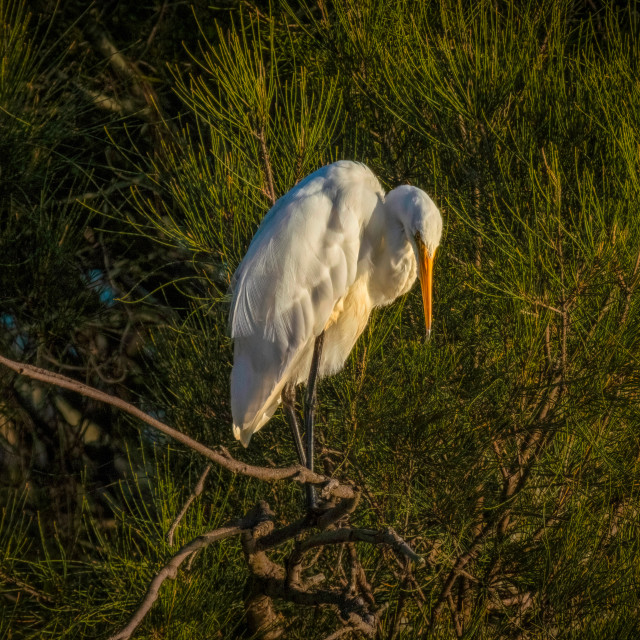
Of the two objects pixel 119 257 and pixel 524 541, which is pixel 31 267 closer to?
pixel 119 257

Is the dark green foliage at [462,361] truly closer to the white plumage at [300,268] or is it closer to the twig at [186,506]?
the white plumage at [300,268]

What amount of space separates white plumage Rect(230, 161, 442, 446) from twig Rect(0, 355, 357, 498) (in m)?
0.45

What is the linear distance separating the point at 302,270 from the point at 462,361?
416 millimetres

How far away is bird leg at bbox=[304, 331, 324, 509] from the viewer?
1752 mm

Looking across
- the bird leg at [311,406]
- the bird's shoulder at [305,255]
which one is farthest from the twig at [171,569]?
the bird's shoulder at [305,255]

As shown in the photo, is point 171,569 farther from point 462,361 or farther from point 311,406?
point 462,361

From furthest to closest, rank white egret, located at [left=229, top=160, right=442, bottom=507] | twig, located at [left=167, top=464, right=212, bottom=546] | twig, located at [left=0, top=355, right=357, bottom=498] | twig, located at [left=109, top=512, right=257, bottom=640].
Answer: white egret, located at [left=229, top=160, right=442, bottom=507] → twig, located at [left=167, top=464, right=212, bottom=546] → twig, located at [left=109, top=512, right=257, bottom=640] → twig, located at [left=0, top=355, right=357, bottom=498]

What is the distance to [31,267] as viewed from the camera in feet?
8.54

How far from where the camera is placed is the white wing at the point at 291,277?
180cm

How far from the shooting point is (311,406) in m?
1.92

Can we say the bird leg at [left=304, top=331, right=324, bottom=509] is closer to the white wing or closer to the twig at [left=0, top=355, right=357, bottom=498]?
the white wing

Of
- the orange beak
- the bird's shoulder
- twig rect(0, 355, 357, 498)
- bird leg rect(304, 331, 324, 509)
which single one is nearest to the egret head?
the orange beak

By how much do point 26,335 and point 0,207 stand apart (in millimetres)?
375

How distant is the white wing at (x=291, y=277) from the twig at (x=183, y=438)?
0.44 meters
